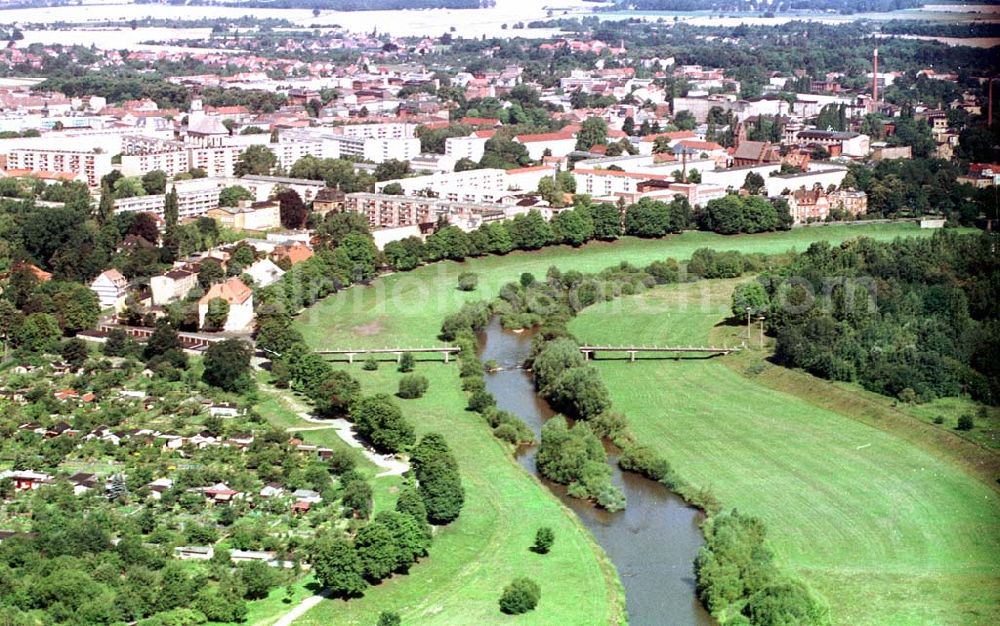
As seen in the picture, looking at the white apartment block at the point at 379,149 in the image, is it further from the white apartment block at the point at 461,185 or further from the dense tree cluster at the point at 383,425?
the dense tree cluster at the point at 383,425

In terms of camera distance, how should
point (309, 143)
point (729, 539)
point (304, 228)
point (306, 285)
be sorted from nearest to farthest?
1. point (729, 539)
2. point (306, 285)
3. point (304, 228)
4. point (309, 143)

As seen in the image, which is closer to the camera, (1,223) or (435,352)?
(435,352)

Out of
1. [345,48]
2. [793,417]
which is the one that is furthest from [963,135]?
[345,48]

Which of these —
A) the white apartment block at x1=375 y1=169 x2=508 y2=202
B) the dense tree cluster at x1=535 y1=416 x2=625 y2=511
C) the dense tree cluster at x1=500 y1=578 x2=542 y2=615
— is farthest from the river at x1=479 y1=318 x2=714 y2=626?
the white apartment block at x1=375 y1=169 x2=508 y2=202

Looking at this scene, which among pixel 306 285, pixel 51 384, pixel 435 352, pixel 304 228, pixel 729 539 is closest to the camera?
pixel 729 539

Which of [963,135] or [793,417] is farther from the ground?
[963,135]

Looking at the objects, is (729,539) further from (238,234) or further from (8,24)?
(8,24)

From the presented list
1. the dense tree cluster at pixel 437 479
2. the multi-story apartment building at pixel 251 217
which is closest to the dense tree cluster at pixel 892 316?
the dense tree cluster at pixel 437 479

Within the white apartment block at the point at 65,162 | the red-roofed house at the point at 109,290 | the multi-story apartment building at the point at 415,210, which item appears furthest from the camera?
the white apartment block at the point at 65,162
